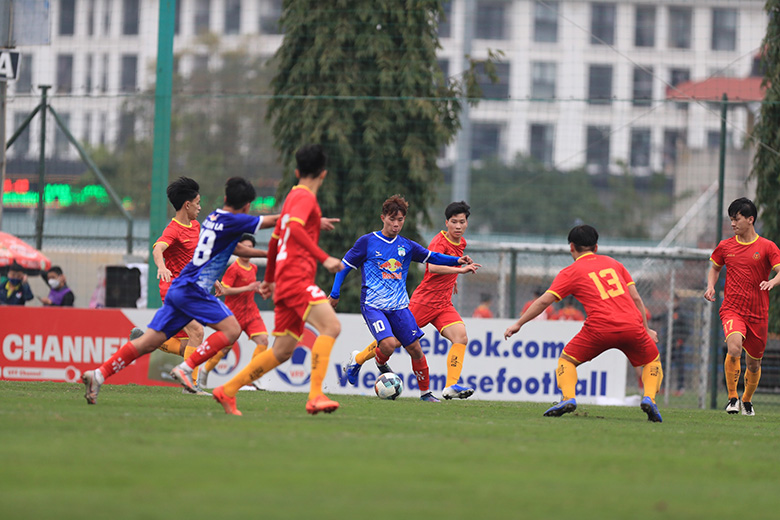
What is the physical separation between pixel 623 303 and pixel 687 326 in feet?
32.3

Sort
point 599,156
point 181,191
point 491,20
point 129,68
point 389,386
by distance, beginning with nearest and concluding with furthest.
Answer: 1. point 181,191
2. point 389,386
3. point 491,20
4. point 599,156
5. point 129,68

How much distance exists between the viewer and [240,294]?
12.4 meters

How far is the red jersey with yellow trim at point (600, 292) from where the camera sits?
9.45 m

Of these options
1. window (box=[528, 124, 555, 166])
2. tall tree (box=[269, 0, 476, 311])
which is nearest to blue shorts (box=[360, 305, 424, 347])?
tall tree (box=[269, 0, 476, 311])

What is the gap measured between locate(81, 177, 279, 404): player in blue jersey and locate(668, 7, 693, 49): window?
196 feet

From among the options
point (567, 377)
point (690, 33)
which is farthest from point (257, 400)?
point (690, 33)

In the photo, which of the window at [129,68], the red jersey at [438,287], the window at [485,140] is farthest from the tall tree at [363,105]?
the window at [129,68]

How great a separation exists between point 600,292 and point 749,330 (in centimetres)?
335

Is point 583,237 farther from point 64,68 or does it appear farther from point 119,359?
point 64,68

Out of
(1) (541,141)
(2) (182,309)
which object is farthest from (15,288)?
(1) (541,141)

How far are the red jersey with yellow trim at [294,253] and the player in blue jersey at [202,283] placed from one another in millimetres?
609

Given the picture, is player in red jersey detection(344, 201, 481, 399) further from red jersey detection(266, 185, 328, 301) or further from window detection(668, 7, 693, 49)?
window detection(668, 7, 693, 49)

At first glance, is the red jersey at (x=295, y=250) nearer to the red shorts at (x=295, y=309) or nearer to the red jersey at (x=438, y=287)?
the red shorts at (x=295, y=309)

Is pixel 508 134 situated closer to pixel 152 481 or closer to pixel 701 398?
pixel 701 398
